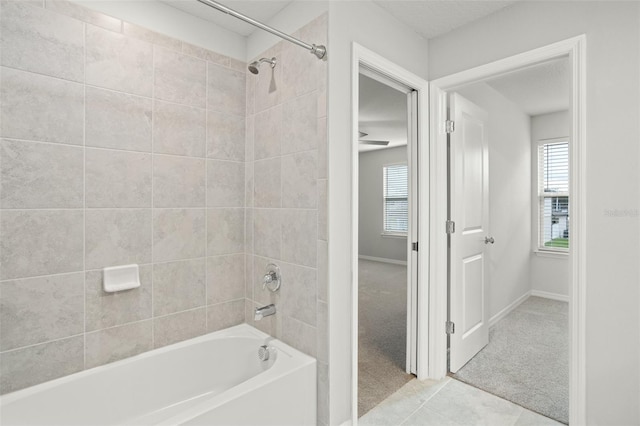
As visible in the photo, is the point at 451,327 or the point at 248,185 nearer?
the point at 248,185

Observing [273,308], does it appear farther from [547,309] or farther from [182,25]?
[547,309]

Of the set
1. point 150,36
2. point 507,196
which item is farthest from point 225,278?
point 507,196

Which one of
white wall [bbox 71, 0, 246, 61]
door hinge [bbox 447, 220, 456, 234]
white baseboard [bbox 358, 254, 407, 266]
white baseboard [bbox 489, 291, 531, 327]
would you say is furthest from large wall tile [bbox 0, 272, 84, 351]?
white baseboard [bbox 358, 254, 407, 266]

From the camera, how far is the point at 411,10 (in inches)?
80.3

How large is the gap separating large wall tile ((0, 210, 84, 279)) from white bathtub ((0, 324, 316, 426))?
0.55 metres

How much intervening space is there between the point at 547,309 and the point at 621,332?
2769 millimetres

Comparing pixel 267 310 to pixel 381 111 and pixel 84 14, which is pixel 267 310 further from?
pixel 381 111

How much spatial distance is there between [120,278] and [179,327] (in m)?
0.47

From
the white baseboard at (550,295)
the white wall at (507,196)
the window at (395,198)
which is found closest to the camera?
the white wall at (507,196)

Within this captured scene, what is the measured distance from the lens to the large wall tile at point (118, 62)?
68.0 inches

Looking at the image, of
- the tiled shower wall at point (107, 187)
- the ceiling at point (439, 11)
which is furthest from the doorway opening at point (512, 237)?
the tiled shower wall at point (107, 187)

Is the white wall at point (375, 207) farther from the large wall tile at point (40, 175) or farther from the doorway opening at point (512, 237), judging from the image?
the large wall tile at point (40, 175)

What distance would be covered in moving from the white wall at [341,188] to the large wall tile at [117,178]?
3.46ft

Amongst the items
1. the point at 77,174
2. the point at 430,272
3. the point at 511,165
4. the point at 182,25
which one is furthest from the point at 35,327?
the point at 511,165
